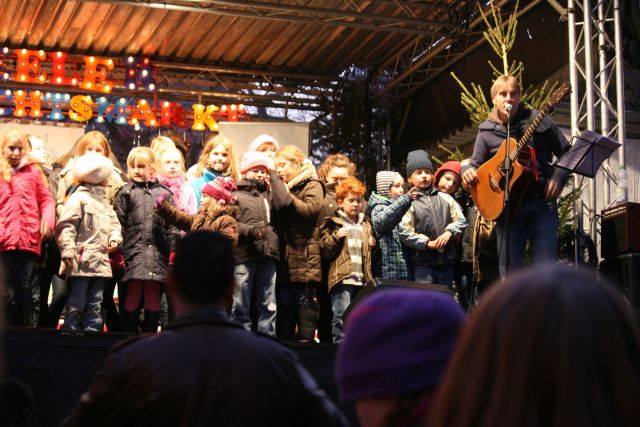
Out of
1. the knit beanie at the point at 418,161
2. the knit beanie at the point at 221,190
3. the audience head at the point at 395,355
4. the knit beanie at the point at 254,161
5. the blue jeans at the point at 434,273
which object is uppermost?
the knit beanie at the point at 418,161

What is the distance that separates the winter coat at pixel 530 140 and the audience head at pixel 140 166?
2.43 m

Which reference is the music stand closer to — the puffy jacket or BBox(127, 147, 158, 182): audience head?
BBox(127, 147, 158, 182): audience head

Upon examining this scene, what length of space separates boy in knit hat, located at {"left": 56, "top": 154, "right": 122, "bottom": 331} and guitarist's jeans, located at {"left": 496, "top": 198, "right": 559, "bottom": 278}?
291 centimetres

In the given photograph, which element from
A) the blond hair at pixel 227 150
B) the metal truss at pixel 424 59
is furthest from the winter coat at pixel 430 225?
the metal truss at pixel 424 59

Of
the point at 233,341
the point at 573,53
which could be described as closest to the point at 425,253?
the point at 573,53

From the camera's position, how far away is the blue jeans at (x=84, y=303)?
693cm

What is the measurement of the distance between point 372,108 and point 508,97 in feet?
31.1

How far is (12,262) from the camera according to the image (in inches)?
275

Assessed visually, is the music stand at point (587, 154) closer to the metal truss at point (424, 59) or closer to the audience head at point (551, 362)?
the metal truss at point (424, 59)

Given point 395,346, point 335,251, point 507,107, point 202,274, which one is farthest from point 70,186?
point 395,346

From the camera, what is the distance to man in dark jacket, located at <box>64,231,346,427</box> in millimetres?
2701

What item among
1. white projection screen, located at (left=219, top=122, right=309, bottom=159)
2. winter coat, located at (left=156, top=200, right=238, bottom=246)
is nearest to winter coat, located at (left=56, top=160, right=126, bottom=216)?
winter coat, located at (left=156, top=200, right=238, bottom=246)

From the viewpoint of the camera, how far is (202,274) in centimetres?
298

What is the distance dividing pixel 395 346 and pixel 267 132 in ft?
46.3
